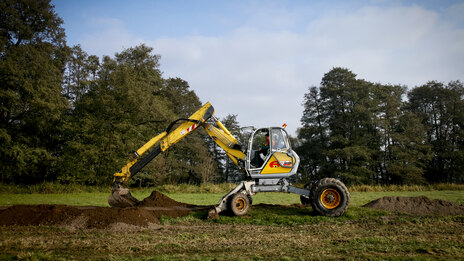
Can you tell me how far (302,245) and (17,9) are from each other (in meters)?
27.2

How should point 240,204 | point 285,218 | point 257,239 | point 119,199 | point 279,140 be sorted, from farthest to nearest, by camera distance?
point 119,199
point 279,140
point 240,204
point 285,218
point 257,239

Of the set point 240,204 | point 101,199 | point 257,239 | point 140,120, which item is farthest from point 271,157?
point 140,120

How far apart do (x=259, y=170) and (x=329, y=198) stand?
257 centimetres

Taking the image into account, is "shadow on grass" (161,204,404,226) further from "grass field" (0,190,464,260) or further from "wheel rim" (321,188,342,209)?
"wheel rim" (321,188,342,209)

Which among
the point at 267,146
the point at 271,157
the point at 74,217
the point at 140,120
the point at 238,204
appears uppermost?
the point at 140,120

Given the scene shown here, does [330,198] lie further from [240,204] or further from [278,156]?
[240,204]

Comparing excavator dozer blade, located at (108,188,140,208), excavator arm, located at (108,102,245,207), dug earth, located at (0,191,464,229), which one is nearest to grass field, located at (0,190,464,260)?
dug earth, located at (0,191,464,229)

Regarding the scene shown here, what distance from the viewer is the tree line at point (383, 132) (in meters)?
32.4

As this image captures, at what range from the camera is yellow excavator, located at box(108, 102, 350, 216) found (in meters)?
9.63

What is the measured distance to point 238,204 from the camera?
9992mm

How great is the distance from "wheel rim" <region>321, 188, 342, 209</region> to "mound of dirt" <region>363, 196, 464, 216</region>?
2.30 meters

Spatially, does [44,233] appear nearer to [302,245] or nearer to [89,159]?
[302,245]

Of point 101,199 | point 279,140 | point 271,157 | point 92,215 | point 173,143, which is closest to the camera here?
point 92,215

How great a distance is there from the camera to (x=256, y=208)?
1097cm
